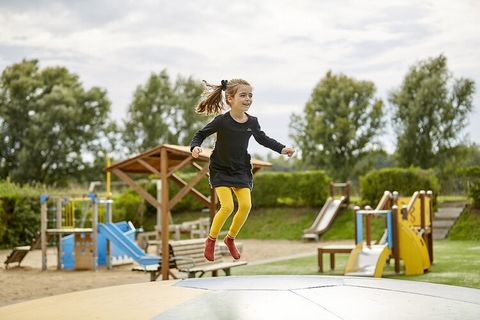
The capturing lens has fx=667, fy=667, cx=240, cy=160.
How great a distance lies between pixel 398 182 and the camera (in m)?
24.2

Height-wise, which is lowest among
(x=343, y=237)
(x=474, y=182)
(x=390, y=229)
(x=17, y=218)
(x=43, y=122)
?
(x=343, y=237)

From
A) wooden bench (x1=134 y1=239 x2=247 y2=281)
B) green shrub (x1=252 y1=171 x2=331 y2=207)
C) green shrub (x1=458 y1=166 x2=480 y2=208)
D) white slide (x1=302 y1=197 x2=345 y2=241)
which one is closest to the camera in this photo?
wooden bench (x1=134 y1=239 x2=247 y2=281)

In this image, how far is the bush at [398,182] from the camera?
23922mm

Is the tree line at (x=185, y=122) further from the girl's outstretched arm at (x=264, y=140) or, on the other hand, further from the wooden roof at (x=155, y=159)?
the girl's outstretched arm at (x=264, y=140)

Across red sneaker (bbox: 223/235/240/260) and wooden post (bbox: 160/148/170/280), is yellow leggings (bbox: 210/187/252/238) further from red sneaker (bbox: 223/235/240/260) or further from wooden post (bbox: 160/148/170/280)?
wooden post (bbox: 160/148/170/280)

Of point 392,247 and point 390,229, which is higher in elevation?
point 390,229

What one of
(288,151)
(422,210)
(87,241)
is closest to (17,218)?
(87,241)

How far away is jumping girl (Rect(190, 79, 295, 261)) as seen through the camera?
446 centimetres

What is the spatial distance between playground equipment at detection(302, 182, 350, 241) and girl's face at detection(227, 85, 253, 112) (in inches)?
728

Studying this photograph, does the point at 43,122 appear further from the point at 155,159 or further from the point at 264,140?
the point at 264,140

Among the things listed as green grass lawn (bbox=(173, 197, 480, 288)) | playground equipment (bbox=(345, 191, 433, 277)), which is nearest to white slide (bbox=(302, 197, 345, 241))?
green grass lawn (bbox=(173, 197, 480, 288))

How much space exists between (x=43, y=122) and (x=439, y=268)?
101ft

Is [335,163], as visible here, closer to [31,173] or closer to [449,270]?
[31,173]

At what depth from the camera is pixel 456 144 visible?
35.6 meters
